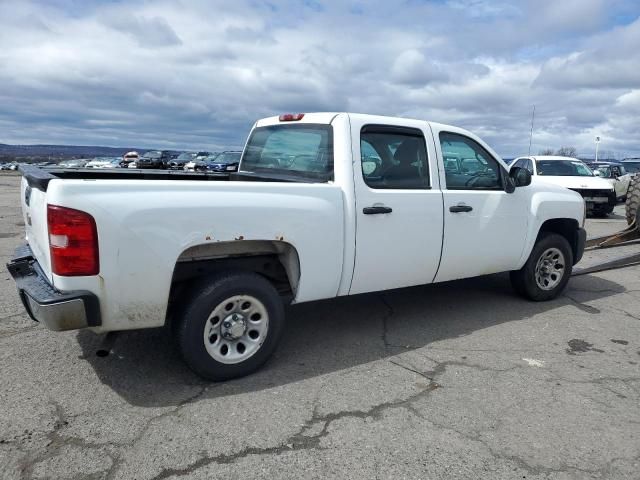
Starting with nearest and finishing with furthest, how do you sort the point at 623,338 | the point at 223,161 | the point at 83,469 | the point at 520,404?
1. the point at 83,469
2. the point at 520,404
3. the point at 623,338
4. the point at 223,161

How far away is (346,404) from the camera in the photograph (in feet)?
11.3

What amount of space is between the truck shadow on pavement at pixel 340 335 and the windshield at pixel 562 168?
8934 mm

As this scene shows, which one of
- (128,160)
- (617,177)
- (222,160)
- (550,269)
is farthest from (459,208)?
(128,160)

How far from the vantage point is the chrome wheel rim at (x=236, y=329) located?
3.59 m

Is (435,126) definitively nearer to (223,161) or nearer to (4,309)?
(4,309)

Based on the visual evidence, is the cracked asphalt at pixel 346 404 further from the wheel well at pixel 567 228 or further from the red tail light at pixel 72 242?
the wheel well at pixel 567 228

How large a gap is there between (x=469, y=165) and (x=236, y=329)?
281cm

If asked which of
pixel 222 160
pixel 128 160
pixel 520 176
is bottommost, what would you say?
pixel 520 176

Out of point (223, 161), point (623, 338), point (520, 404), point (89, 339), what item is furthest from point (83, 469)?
point (223, 161)

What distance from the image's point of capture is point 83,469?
269 cm

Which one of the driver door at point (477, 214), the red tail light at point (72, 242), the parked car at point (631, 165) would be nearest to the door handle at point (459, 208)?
the driver door at point (477, 214)

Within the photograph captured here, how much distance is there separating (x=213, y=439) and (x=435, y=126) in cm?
335

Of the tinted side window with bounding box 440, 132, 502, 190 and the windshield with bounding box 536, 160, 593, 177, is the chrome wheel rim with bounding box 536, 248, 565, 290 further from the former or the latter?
the windshield with bounding box 536, 160, 593, 177

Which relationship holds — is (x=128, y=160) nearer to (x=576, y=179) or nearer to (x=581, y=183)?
(x=576, y=179)
